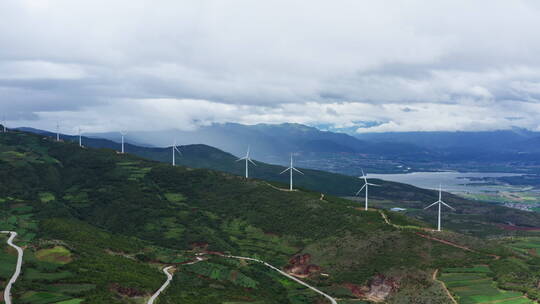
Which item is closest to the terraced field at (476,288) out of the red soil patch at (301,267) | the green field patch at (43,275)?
the red soil patch at (301,267)

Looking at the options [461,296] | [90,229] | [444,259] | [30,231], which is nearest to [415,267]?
[444,259]

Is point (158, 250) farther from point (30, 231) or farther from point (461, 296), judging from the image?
point (461, 296)

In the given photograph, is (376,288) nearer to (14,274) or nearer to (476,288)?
(476,288)

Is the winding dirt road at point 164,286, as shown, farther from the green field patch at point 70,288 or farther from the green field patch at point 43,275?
the green field patch at point 43,275

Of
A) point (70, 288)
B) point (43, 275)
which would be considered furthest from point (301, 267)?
point (43, 275)

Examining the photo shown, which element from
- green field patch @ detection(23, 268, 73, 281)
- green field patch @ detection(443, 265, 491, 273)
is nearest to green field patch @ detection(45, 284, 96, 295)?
green field patch @ detection(23, 268, 73, 281)

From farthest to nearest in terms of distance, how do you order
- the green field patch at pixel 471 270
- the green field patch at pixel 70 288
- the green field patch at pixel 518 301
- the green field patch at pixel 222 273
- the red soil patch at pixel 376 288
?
the green field patch at pixel 222 273 < the red soil patch at pixel 376 288 < the green field patch at pixel 471 270 < the green field patch at pixel 518 301 < the green field patch at pixel 70 288
